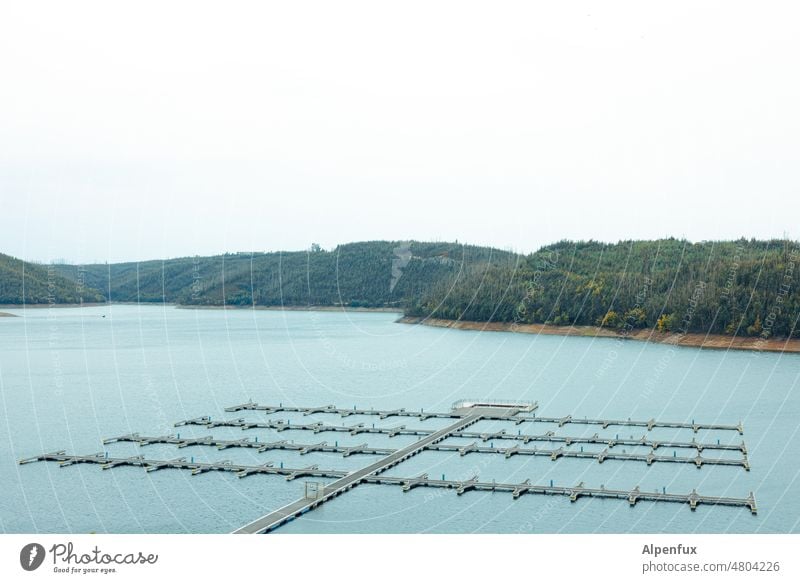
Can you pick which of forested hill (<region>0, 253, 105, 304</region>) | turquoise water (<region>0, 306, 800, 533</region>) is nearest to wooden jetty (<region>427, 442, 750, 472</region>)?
turquoise water (<region>0, 306, 800, 533</region>)

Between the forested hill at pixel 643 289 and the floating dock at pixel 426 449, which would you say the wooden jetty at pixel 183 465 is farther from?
the forested hill at pixel 643 289

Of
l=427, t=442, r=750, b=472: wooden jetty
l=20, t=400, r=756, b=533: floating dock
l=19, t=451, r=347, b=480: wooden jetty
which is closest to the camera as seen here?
l=20, t=400, r=756, b=533: floating dock

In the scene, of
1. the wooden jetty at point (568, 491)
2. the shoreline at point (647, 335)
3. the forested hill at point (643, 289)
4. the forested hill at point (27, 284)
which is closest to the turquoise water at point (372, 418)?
the wooden jetty at point (568, 491)

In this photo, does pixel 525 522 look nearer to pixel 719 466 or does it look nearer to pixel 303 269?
pixel 719 466

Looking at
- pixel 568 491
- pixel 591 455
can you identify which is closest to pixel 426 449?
pixel 591 455

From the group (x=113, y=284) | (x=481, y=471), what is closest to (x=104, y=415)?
(x=481, y=471)

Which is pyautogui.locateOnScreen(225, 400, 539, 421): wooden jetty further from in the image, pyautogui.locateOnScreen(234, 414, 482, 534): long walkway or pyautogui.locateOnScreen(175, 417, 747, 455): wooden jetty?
pyautogui.locateOnScreen(234, 414, 482, 534): long walkway
